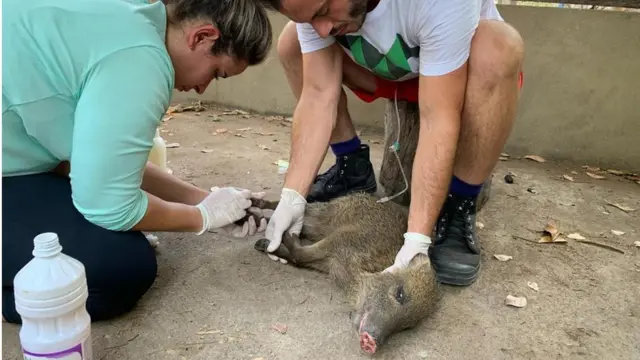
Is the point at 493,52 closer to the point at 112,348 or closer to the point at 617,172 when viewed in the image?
the point at 112,348

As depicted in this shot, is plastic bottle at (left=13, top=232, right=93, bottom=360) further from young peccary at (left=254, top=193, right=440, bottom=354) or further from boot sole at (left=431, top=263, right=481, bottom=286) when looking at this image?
boot sole at (left=431, top=263, right=481, bottom=286)

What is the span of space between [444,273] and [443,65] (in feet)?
2.75

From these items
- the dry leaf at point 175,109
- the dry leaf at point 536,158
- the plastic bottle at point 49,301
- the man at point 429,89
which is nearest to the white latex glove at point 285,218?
the man at point 429,89

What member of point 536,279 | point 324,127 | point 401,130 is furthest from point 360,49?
point 536,279

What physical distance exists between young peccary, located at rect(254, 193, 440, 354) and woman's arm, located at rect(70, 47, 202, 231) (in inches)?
33.8

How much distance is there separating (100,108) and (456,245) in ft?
5.10

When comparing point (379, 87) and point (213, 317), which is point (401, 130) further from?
point (213, 317)

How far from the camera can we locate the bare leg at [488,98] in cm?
229

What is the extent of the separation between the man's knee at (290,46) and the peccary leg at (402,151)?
0.56 metres

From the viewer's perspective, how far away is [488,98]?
2361 mm

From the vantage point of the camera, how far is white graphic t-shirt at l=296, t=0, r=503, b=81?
2.16 m

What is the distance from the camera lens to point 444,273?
242cm

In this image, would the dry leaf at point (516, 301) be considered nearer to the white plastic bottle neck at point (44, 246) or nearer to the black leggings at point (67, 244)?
the black leggings at point (67, 244)

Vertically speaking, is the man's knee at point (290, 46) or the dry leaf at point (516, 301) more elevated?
the man's knee at point (290, 46)
